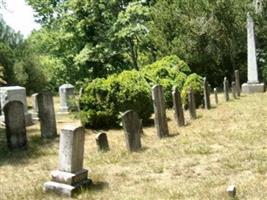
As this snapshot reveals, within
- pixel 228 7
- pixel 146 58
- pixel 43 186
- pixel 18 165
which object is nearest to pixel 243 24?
pixel 228 7

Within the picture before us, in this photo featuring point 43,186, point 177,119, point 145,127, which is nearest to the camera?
point 43,186

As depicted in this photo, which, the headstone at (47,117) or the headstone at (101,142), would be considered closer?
the headstone at (101,142)

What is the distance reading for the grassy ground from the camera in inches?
320

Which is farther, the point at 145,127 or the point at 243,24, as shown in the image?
the point at 243,24

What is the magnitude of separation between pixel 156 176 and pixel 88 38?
26570mm

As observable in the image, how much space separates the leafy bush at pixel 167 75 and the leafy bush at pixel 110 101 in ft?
10.8

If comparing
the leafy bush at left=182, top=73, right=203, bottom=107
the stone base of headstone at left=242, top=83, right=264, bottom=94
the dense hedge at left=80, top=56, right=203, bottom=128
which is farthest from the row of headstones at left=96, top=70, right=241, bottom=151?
the stone base of headstone at left=242, top=83, right=264, bottom=94

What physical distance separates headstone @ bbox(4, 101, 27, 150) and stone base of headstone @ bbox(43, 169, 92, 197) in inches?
181

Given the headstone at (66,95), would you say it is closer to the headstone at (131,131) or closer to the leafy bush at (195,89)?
the leafy bush at (195,89)

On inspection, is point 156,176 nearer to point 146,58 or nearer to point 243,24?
point 243,24

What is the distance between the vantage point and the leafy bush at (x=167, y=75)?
776 inches

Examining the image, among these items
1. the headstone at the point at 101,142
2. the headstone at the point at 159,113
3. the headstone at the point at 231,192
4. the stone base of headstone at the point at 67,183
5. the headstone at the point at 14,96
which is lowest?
the headstone at the point at 231,192

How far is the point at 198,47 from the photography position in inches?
1181

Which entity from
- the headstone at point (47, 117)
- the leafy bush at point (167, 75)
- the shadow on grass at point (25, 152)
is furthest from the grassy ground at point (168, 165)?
the leafy bush at point (167, 75)
